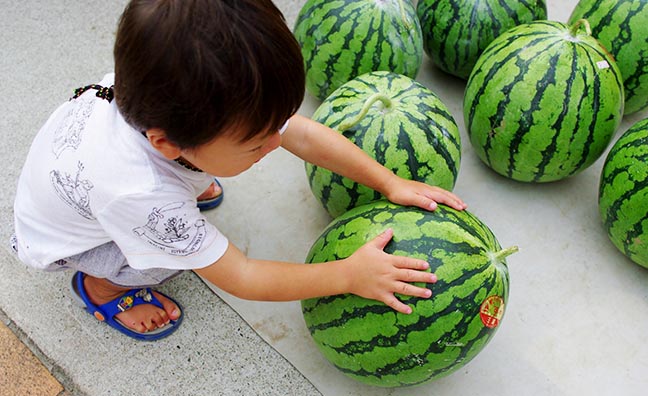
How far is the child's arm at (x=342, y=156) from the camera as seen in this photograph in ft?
6.03

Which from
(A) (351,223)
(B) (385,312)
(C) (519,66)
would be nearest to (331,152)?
(A) (351,223)

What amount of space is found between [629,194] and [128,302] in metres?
1.62

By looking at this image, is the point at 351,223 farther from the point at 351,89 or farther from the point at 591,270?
the point at 591,270

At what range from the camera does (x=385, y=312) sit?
1616mm

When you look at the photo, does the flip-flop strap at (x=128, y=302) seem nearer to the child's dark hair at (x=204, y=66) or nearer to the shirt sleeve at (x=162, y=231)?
the shirt sleeve at (x=162, y=231)

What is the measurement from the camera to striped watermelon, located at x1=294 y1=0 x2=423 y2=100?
7.38ft

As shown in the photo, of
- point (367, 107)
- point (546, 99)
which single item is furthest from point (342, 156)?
point (546, 99)

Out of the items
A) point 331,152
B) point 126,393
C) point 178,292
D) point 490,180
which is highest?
point 331,152

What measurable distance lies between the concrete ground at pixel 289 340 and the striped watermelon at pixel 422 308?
1.01 feet

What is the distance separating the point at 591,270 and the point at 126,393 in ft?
5.19

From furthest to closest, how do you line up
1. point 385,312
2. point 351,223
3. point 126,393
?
point 126,393
point 351,223
point 385,312

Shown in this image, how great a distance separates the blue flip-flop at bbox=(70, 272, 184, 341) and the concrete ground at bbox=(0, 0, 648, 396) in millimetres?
28

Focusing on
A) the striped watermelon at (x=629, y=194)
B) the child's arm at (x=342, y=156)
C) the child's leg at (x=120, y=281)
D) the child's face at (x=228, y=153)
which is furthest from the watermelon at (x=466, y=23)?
the child's leg at (x=120, y=281)

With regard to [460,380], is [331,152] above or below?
above
